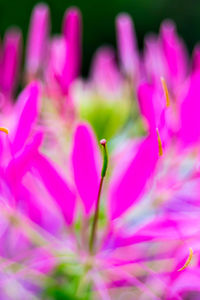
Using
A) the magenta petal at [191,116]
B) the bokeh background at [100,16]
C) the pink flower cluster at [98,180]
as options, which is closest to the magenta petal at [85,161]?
the pink flower cluster at [98,180]

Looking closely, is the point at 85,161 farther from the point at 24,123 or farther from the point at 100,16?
the point at 100,16

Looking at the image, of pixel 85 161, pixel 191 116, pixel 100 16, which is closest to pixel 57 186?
pixel 85 161

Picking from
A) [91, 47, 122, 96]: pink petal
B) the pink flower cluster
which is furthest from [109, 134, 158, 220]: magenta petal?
[91, 47, 122, 96]: pink petal

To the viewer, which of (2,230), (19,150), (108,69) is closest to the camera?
(19,150)

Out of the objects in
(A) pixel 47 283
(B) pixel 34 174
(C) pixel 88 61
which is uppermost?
(B) pixel 34 174

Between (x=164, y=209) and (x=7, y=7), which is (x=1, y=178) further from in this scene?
(x=7, y=7)

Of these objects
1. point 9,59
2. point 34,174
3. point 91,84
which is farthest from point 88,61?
point 34,174
